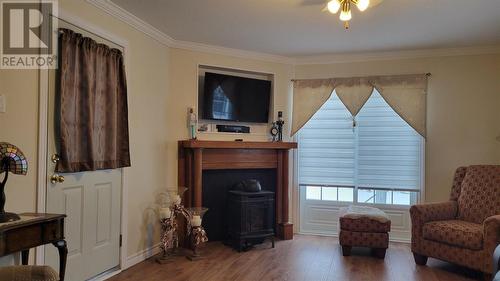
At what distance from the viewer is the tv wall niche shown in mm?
4465

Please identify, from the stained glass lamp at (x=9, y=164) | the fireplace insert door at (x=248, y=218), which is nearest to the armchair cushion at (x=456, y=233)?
the fireplace insert door at (x=248, y=218)

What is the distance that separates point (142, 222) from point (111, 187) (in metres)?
0.65

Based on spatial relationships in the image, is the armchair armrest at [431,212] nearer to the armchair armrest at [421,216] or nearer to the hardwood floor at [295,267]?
the armchair armrest at [421,216]

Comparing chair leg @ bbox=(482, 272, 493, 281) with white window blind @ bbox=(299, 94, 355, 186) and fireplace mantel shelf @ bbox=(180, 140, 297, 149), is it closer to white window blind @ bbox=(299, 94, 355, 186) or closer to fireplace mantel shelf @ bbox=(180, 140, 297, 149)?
white window blind @ bbox=(299, 94, 355, 186)

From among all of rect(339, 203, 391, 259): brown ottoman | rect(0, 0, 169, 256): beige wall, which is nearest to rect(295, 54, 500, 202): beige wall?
rect(339, 203, 391, 259): brown ottoman

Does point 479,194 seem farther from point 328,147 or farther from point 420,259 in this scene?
point 328,147

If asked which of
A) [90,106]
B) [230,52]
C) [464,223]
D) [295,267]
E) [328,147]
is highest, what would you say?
[230,52]

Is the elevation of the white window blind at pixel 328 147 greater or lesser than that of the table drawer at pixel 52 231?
greater

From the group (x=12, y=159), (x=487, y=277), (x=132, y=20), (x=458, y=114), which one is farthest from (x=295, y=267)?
(x=132, y=20)

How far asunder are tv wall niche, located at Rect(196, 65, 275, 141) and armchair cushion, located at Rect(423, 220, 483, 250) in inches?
87.6

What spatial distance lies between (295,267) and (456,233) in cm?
156

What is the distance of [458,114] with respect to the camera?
4391 mm

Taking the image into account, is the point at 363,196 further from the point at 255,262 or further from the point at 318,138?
the point at 255,262

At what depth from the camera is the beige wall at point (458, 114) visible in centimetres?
429
